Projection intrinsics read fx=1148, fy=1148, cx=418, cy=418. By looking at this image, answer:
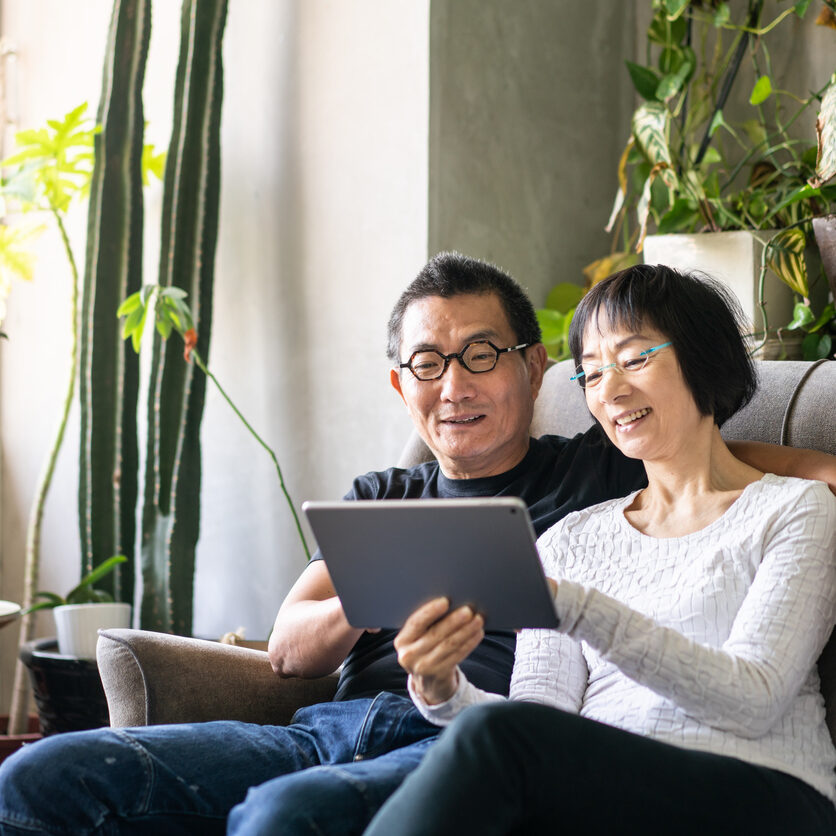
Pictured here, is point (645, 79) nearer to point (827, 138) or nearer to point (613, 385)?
point (827, 138)

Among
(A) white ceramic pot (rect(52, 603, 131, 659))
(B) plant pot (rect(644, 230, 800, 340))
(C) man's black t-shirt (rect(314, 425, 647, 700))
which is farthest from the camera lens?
(A) white ceramic pot (rect(52, 603, 131, 659))

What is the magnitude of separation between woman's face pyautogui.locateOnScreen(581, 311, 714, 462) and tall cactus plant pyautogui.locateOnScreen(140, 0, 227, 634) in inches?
53.6

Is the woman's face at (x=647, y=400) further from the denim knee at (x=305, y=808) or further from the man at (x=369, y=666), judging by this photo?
the denim knee at (x=305, y=808)

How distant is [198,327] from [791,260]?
1.28 meters

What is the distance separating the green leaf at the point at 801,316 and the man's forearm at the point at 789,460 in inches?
21.6

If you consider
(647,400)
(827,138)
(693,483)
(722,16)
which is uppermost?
(722,16)

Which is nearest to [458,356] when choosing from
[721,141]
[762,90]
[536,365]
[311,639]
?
[536,365]

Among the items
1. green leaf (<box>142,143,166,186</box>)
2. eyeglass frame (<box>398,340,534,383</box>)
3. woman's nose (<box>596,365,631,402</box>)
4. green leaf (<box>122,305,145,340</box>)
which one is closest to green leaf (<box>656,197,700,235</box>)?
eyeglass frame (<box>398,340,534,383</box>)

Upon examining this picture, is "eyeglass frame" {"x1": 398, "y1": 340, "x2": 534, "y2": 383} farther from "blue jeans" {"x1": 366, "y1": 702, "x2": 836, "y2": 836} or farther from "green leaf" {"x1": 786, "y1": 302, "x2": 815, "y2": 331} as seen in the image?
"blue jeans" {"x1": 366, "y1": 702, "x2": 836, "y2": 836}

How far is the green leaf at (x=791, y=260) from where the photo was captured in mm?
2047

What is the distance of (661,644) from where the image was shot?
1152mm

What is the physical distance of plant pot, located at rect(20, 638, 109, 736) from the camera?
7.57 ft

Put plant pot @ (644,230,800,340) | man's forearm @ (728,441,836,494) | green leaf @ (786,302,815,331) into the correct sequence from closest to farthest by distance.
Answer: man's forearm @ (728,441,836,494) < green leaf @ (786,302,815,331) < plant pot @ (644,230,800,340)

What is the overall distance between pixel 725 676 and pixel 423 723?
0.43 m
